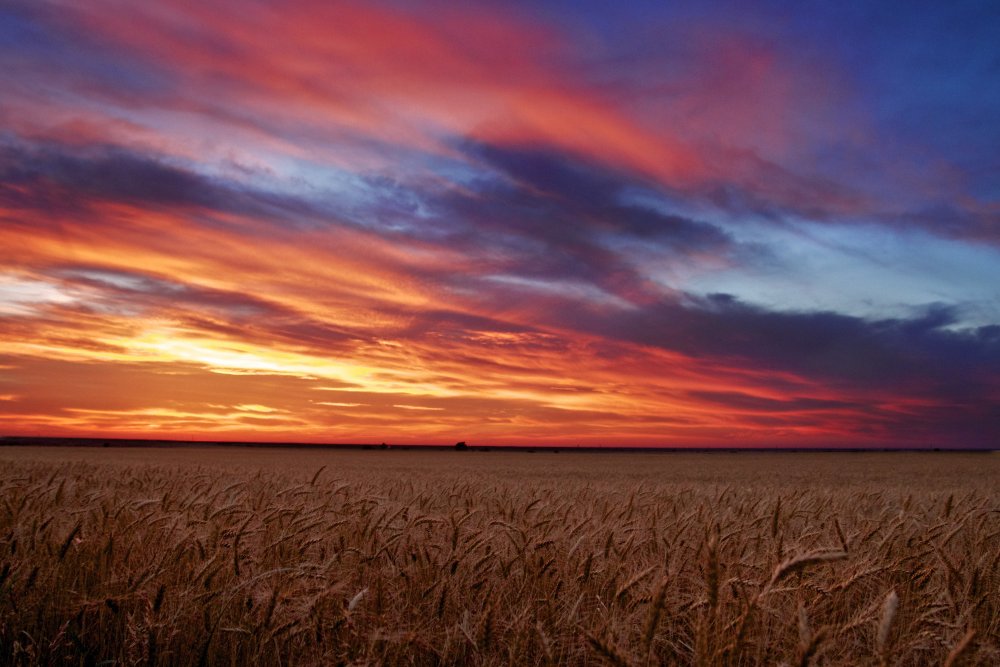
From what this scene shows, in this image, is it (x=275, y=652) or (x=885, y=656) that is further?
(x=275, y=652)

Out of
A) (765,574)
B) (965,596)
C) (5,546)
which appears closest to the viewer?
(965,596)

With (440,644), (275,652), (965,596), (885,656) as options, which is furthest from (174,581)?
(965,596)

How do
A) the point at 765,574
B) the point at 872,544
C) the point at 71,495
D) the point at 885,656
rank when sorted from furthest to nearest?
the point at 71,495 → the point at 872,544 → the point at 765,574 → the point at 885,656

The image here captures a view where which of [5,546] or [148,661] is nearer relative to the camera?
[148,661]

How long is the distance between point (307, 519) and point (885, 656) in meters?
4.27

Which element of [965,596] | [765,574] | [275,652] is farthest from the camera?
[765,574]

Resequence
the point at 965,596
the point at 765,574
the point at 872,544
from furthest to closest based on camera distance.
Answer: the point at 872,544 < the point at 765,574 < the point at 965,596

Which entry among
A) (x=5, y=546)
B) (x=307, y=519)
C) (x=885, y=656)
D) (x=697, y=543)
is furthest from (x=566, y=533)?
(x=5, y=546)

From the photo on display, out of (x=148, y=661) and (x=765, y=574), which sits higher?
(x=765, y=574)

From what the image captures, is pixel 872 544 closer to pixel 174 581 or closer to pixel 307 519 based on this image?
pixel 307 519

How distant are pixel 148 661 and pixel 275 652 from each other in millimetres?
539

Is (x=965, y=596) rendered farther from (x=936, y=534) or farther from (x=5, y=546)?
(x=5, y=546)

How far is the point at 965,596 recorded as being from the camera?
3.64m

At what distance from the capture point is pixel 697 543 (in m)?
5.05
